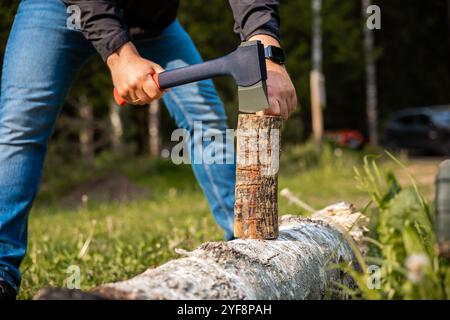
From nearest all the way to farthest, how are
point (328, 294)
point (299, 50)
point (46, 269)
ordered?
point (328, 294) < point (46, 269) < point (299, 50)

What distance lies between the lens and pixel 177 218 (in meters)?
5.48

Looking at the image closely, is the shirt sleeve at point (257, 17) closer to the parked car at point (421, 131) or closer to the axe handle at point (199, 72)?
the axe handle at point (199, 72)

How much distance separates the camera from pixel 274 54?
7.17 feet

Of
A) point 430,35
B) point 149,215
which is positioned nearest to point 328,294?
point 149,215

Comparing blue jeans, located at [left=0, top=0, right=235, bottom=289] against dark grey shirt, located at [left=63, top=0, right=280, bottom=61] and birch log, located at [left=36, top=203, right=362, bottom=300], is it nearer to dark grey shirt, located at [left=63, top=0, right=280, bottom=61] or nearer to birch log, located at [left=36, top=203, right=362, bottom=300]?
dark grey shirt, located at [left=63, top=0, right=280, bottom=61]

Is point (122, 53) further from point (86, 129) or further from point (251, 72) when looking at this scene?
point (86, 129)

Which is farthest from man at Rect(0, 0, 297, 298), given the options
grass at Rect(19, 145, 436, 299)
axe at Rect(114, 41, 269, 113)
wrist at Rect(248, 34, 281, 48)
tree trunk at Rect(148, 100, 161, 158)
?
tree trunk at Rect(148, 100, 161, 158)

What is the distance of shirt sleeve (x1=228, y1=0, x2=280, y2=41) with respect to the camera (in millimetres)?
2316

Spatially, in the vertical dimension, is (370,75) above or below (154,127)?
above

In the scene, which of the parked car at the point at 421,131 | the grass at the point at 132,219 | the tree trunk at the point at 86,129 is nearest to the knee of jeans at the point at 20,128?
the grass at the point at 132,219

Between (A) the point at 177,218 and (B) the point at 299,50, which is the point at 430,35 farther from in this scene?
(A) the point at 177,218

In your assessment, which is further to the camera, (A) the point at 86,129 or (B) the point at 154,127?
(B) the point at 154,127

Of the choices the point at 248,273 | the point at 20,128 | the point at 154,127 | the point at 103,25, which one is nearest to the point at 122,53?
the point at 103,25

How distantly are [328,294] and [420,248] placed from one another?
46 centimetres
